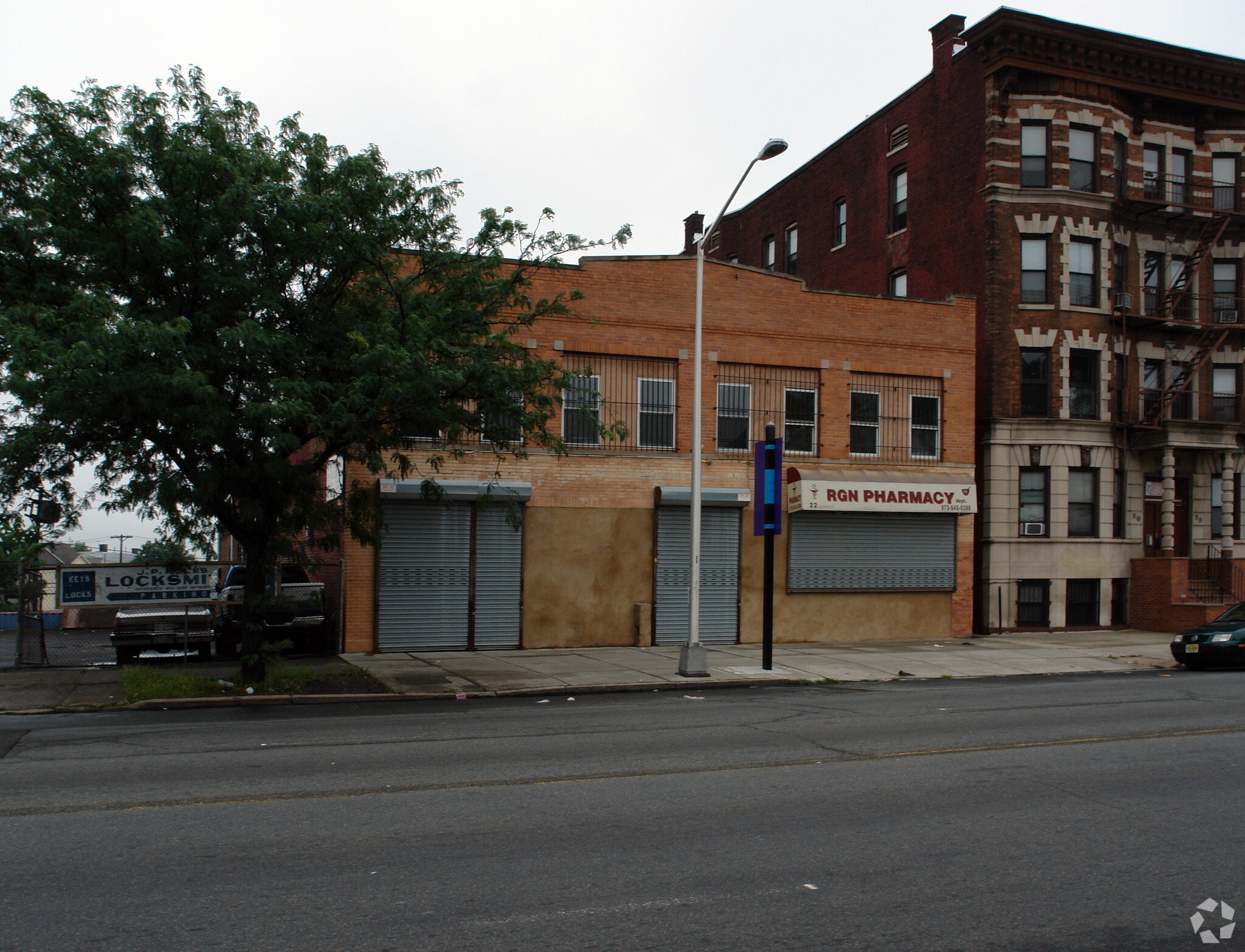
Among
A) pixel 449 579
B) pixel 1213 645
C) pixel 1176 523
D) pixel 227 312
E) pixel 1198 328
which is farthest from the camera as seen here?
pixel 1176 523

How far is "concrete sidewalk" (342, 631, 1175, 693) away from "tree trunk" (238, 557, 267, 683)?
1.97 metres

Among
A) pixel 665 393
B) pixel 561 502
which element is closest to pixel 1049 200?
pixel 665 393

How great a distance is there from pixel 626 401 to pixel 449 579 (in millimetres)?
5432

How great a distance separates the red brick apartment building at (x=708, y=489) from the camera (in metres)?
20.3

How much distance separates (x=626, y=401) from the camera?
21.9 meters

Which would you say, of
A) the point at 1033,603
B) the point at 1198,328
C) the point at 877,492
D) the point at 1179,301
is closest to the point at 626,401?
the point at 877,492

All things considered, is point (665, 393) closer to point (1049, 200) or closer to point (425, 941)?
point (1049, 200)

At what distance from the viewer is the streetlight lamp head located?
15.6 meters

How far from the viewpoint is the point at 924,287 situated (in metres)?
29.3

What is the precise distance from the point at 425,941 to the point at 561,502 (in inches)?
645

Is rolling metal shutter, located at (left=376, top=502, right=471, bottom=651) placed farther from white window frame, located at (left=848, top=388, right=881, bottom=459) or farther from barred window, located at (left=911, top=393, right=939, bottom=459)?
barred window, located at (left=911, top=393, right=939, bottom=459)

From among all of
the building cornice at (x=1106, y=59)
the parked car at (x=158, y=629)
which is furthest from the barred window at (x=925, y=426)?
the parked car at (x=158, y=629)

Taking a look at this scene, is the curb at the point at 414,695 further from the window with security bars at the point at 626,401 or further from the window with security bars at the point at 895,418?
the window with security bars at the point at 895,418

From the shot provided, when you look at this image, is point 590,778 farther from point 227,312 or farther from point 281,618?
point 281,618
